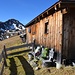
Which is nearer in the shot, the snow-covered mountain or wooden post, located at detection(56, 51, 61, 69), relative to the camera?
wooden post, located at detection(56, 51, 61, 69)

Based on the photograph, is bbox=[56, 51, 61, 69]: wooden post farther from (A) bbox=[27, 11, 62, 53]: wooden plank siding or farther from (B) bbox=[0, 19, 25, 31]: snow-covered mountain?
(B) bbox=[0, 19, 25, 31]: snow-covered mountain

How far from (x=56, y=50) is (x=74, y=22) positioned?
198 centimetres

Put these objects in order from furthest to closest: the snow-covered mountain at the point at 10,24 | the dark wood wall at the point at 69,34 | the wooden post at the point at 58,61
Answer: the snow-covered mountain at the point at 10,24
the dark wood wall at the point at 69,34
the wooden post at the point at 58,61

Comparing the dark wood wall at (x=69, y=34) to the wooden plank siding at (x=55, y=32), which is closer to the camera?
the dark wood wall at (x=69, y=34)

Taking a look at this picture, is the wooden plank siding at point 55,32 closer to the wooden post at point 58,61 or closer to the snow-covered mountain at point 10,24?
the wooden post at point 58,61

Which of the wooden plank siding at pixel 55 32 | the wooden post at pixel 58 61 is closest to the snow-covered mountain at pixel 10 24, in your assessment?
the wooden plank siding at pixel 55 32

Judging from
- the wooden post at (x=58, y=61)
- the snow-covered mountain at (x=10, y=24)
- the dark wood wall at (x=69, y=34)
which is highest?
the snow-covered mountain at (x=10, y=24)

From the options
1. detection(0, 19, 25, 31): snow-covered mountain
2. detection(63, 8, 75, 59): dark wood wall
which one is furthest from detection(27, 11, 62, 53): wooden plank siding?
detection(0, 19, 25, 31): snow-covered mountain

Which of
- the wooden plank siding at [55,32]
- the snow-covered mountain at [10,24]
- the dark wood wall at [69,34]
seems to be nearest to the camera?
the dark wood wall at [69,34]

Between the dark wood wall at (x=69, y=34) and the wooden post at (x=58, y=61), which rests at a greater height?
the dark wood wall at (x=69, y=34)

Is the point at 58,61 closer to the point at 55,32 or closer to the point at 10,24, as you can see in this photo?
the point at 55,32

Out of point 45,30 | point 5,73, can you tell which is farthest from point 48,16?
point 5,73

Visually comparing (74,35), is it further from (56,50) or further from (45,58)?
(45,58)

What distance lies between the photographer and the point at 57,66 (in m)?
9.23
